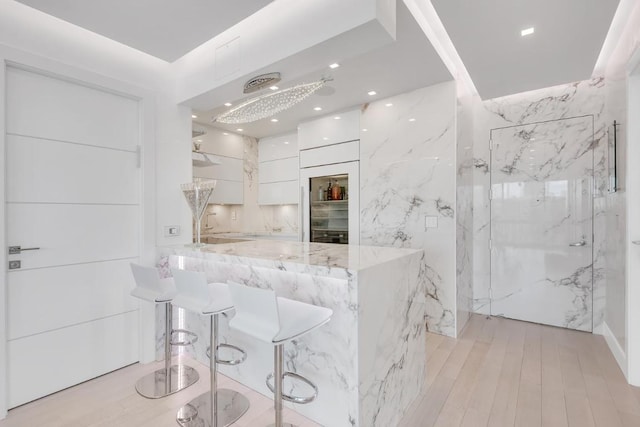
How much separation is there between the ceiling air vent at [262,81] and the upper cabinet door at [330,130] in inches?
66.0

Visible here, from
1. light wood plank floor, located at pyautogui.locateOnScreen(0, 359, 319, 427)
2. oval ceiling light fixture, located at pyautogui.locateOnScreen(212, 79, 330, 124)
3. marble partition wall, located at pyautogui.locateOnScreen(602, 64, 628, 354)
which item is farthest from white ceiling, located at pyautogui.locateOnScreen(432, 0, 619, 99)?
light wood plank floor, located at pyautogui.locateOnScreen(0, 359, 319, 427)

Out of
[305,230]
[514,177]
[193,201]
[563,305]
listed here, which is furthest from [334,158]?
[563,305]

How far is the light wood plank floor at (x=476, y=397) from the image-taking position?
6.28 feet

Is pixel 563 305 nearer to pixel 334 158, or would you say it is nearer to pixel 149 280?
pixel 334 158

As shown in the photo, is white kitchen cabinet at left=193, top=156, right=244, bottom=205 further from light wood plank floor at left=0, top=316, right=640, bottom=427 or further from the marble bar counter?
light wood plank floor at left=0, top=316, right=640, bottom=427

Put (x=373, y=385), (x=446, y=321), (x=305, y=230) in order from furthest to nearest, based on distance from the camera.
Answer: (x=305, y=230) < (x=446, y=321) < (x=373, y=385)

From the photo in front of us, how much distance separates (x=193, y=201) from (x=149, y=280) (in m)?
0.84

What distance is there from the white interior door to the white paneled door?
3.97 m

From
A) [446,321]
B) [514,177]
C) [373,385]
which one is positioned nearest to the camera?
[373,385]

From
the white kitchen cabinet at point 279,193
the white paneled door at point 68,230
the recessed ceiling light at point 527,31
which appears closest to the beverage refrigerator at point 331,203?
the white kitchen cabinet at point 279,193

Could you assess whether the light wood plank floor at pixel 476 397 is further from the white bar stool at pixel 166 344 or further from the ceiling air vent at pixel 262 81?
the ceiling air vent at pixel 262 81

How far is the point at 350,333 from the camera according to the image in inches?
64.8

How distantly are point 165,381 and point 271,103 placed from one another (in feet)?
7.35

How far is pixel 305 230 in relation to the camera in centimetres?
428
